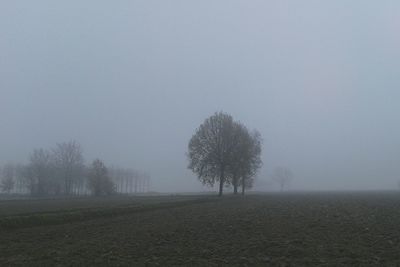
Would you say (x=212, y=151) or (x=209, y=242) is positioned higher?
(x=212, y=151)

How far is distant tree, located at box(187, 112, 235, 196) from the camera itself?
283 ft

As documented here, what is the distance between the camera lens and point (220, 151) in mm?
86562

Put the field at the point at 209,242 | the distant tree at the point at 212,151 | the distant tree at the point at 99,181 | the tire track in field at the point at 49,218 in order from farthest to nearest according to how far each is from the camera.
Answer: the distant tree at the point at 99,181 < the distant tree at the point at 212,151 < the tire track in field at the point at 49,218 < the field at the point at 209,242

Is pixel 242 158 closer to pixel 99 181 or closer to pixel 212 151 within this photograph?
pixel 212 151

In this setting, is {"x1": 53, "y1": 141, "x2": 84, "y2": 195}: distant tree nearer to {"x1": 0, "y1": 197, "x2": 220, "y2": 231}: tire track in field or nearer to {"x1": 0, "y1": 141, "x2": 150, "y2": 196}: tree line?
{"x1": 0, "y1": 141, "x2": 150, "y2": 196}: tree line

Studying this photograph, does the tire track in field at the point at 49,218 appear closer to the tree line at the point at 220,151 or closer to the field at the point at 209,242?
the field at the point at 209,242

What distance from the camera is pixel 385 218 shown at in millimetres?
32500

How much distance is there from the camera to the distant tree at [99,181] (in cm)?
11256

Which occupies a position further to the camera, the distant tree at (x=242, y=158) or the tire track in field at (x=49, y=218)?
the distant tree at (x=242, y=158)

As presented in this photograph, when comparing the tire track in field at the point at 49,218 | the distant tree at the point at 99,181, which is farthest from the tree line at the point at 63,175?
the tire track in field at the point at 49,218

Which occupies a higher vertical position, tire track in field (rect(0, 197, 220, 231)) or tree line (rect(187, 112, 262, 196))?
tree line (rect(187, 112, 262, 196))

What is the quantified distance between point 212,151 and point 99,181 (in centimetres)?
4065

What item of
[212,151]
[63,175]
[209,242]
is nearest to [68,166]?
[63,175]

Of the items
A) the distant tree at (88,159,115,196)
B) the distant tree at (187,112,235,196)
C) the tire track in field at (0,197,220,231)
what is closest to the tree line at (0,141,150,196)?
the distant tree at (88,159,115,196)
